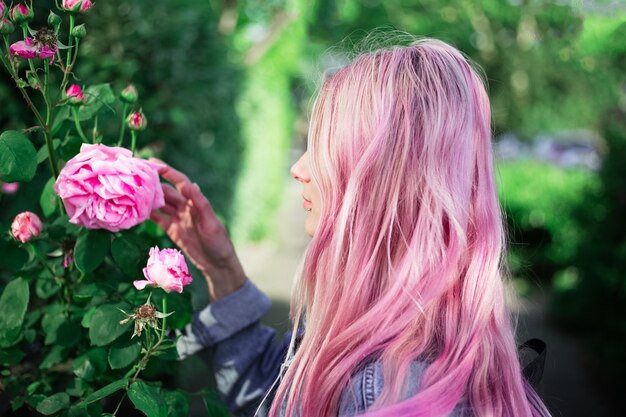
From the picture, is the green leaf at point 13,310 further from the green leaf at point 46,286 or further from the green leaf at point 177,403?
the green leaf at point 177,403

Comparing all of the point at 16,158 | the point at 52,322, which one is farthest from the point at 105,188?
the point at 52,322

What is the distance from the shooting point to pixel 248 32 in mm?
9055

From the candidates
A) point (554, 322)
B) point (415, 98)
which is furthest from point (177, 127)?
point (554, 322)

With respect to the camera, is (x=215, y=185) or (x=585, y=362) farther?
(x=585, y=362)

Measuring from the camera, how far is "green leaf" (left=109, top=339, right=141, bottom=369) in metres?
1.21

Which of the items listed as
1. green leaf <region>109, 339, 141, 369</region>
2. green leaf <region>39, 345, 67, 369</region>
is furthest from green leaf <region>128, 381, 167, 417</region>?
green leaf <region>39, 345, 67, 369</region>

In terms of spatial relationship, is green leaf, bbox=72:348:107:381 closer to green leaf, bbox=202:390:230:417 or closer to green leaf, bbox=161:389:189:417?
green leaf, bbox=161:389:189:417

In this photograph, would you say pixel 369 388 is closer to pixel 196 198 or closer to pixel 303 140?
pixel 196 198

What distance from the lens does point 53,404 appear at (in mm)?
1188

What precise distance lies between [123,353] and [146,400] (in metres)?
0.16

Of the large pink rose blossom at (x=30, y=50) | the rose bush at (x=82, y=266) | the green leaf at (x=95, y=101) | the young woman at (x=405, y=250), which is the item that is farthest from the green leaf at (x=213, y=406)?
the large pink rose blossom at (x=30, y=50)

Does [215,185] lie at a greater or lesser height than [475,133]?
lesser

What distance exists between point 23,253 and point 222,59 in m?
3.17

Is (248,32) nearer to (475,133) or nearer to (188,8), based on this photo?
(188,8)
